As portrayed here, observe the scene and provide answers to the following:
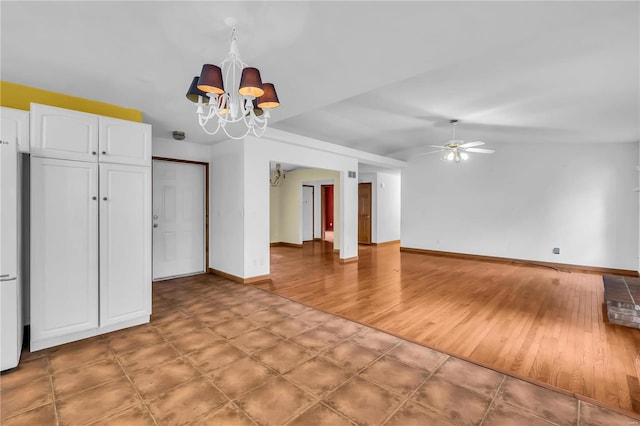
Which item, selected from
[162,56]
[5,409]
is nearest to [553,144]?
[162,56]

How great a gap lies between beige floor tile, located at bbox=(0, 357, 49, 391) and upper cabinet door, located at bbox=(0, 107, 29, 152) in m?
1.72

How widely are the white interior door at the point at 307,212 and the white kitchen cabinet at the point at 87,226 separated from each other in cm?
679

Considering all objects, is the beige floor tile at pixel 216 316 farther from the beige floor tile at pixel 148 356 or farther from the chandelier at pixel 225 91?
the chandelier at pixel 225 91

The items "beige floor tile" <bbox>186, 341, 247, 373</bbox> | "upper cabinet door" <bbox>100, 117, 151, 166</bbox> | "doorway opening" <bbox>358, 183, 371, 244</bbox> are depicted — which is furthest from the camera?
"doorway opening" <bbox>358, 183, 371, 244</bbox>

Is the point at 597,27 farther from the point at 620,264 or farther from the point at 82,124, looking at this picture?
the point at 620,264

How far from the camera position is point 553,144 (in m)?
6.04

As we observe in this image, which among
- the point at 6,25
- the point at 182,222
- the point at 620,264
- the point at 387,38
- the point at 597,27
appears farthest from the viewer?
the point at 620,264

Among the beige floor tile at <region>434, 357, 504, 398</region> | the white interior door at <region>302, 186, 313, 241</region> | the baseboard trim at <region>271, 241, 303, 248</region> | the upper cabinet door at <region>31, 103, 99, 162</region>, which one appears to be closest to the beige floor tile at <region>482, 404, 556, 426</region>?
the beige floor tile at <region>434, 357, 504, 398</region>

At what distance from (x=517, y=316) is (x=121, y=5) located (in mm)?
4558

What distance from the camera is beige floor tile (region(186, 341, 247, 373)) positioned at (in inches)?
88.0

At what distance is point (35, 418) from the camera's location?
167cm

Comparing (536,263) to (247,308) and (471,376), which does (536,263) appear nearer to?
(471,376)

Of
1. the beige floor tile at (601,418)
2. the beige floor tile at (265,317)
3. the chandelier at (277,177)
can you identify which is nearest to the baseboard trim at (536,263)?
the chandelier at (277,177)

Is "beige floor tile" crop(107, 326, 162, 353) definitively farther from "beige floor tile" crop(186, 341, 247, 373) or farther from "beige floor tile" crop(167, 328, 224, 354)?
"beige floor tile" crop(186, 341, 247, 373)
